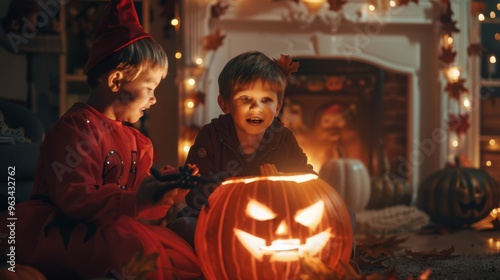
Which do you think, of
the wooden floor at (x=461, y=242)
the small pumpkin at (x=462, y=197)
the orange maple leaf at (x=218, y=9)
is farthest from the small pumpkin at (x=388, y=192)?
the orange maple leaf at (x=218, y=9)

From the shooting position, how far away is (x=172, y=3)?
405cm

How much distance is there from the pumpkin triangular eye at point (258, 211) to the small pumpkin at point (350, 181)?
2.07 m

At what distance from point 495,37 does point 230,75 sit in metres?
3.06

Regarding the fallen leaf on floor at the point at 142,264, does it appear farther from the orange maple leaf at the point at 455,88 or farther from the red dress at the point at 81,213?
the orange maple leaf at the point at 455,88

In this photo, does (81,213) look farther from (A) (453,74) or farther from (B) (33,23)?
(A) (453,74)

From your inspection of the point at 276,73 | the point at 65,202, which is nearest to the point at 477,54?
the point at 276,73

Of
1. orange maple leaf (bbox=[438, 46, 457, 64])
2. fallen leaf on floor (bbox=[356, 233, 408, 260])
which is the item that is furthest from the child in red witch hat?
orange maple leaf (bbox=[438, 46, 457, 64])

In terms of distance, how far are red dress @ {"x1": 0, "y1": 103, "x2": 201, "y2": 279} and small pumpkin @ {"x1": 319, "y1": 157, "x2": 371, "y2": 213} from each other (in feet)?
6.95

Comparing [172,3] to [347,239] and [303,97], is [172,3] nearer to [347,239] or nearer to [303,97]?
[303,97]

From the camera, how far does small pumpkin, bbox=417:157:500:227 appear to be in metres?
3.16

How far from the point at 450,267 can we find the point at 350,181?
1503 mm

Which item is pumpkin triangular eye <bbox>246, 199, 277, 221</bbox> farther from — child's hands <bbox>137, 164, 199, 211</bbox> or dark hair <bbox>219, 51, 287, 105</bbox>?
dark hair <bbox>219, 51, 287, 105</bbox>

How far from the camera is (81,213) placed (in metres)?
1.43

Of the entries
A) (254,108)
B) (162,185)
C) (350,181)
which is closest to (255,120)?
(254,108)
